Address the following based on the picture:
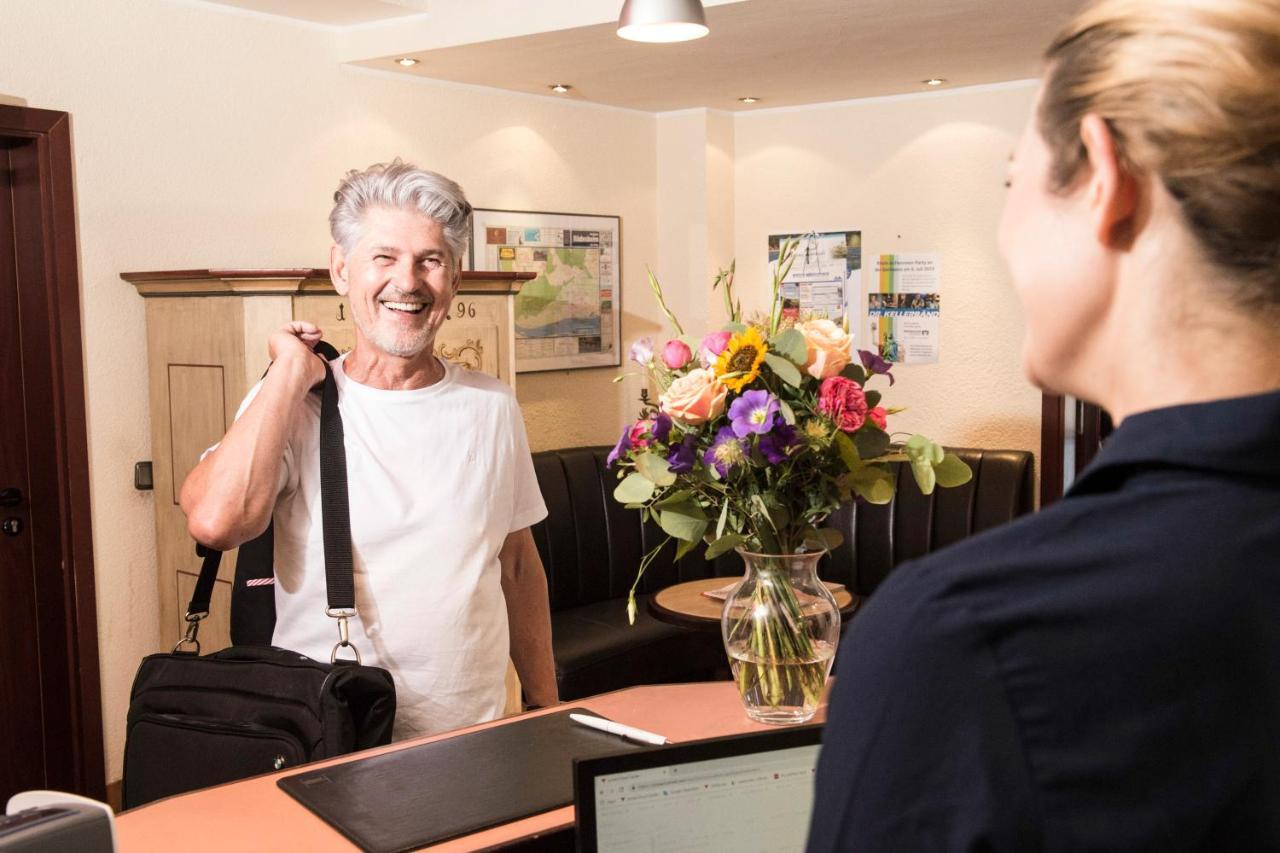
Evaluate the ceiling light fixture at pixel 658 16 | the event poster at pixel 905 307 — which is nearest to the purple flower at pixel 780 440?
the ceiling light fixture at pixel 658 16

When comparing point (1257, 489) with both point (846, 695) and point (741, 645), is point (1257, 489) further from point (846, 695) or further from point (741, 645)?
point (741, 645)

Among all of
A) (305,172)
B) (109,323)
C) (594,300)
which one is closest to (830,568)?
(594,300)

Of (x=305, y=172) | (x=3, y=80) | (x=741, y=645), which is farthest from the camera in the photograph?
(x=305, y=172)

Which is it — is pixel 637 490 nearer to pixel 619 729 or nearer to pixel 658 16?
pixel 619 729

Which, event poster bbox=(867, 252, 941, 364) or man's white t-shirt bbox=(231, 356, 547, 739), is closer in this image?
man's white t-shirt bbox=(231, 356, 547, 739)

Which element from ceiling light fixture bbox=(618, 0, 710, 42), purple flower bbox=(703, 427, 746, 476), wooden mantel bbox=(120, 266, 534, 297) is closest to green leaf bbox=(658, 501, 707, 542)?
purple flower bbox=(703, 427, 746, 476)

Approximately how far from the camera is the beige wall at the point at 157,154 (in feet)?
11.9

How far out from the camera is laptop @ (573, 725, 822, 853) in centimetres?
114

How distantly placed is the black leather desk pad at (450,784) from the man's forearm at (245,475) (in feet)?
1.60

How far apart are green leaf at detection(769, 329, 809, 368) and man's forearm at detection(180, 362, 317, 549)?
31.8 inches

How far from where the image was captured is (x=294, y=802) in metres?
1.43

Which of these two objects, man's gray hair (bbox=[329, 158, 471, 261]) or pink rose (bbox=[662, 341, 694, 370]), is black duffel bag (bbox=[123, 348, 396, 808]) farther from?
pink rose (bbox=[662, 341, 694, 370])

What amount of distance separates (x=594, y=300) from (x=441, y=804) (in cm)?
428

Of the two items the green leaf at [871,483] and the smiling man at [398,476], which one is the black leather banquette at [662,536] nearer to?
the smiling man at [398,476]
